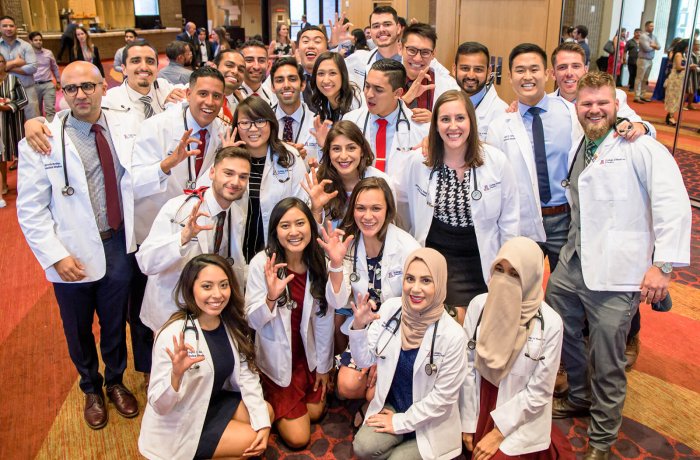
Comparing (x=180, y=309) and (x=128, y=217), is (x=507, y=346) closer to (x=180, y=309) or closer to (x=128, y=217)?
(x=180, y=309)

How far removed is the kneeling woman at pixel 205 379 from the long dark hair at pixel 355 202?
718 mm

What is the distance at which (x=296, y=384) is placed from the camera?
11.1ft

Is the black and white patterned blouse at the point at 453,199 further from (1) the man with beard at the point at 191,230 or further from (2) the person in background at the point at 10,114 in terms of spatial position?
(2) the person in background at the point at 10,114

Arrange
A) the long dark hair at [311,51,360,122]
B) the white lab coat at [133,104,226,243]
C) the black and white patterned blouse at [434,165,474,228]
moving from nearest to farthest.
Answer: the black and white patterned blouse at [434,165,474,228]
the white lab coat at [133,104,226,243]
the long dark hair at [311,51,360,122]

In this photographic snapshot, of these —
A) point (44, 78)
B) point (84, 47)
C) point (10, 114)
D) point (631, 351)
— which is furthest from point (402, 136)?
point (84, 47)

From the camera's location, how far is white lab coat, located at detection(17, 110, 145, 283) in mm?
3027

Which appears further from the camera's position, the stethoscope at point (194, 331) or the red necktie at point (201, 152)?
the red necktie at point (201, 152)

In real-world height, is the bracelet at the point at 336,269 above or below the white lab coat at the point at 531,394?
above

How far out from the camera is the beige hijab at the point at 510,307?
8.89 feet

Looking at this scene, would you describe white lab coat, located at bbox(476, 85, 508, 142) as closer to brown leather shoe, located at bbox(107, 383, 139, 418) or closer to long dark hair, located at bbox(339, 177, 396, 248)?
long dark hair, located at bbox(339, 177, 396, 248)

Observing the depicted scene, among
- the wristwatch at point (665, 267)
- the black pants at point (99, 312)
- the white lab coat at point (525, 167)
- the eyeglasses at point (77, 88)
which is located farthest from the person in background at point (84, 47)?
the wristwatch at point (665, 267)

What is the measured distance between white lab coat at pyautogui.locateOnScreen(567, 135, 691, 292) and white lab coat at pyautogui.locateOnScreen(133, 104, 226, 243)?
7.07 ft

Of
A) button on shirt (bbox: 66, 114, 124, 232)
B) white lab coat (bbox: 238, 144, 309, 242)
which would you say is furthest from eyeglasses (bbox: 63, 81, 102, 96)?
white lab coat (bbox: 238, 144, 309, 242)

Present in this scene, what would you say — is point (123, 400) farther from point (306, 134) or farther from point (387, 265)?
point (306, 134)
